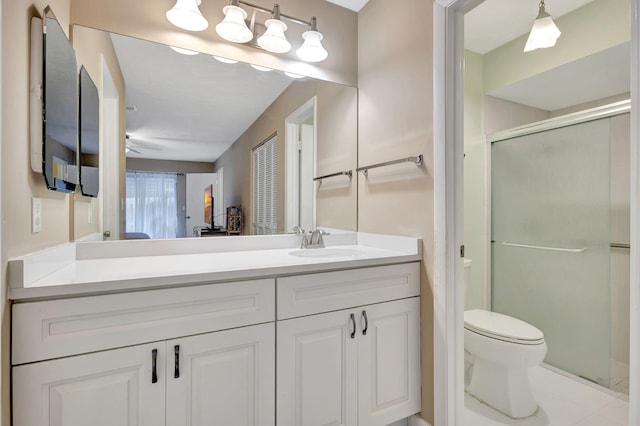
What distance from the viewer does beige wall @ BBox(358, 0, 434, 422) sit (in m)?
1.47

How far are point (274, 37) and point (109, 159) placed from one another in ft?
3.38

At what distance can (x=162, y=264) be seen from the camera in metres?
1.23

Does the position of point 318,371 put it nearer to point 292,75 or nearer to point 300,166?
point 300,166

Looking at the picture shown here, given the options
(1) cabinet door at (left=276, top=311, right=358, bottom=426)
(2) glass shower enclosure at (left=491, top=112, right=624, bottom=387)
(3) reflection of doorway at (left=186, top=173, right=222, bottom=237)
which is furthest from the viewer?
(2) glass shower enclosure at (left=491, top=112, right=624, bottom=387)

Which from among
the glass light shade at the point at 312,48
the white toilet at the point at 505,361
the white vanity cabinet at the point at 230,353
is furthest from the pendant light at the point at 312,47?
the white toilet at the point at 505,361

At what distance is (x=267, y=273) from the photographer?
3.71ft

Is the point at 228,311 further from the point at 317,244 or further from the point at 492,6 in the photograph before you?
the point at 492,6

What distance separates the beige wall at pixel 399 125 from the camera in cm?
147

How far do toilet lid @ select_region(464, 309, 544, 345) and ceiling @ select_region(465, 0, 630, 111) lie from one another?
1.67 metres

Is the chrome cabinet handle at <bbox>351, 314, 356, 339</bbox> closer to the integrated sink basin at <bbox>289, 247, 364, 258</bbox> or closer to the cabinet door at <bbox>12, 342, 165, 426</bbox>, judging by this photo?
the integrated sink basin at <bbox>289, 247, 364, 258</bbox>

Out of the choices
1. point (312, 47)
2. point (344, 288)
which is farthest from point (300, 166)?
point (344, 288)

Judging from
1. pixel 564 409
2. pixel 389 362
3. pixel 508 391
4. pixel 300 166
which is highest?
pixel 300 166

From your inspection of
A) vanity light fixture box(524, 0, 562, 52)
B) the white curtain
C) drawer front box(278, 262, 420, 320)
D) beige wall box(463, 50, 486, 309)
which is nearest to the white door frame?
drawer front box(278, 262, 420, 320)

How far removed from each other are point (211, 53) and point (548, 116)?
9.26 ft
